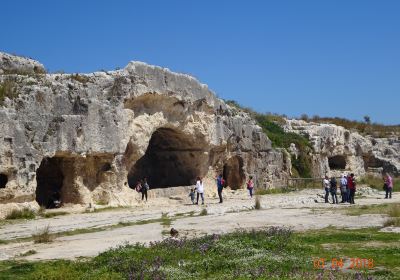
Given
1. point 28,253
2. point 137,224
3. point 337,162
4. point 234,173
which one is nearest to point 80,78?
point 137,224

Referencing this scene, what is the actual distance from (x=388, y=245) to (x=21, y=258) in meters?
6.95

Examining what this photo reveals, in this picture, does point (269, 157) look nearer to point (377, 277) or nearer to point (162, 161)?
point (162, 161)

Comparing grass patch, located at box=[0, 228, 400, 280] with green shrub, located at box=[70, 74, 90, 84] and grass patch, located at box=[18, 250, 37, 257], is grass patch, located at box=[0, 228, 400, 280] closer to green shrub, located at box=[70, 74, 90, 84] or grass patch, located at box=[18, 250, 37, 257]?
grass patch, located at box=[18, 250, 37, 257]

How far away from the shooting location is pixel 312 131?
122 ft

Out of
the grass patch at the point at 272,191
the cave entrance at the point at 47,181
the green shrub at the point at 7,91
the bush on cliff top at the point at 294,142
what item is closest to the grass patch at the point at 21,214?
the green shrub at the point at 7,91

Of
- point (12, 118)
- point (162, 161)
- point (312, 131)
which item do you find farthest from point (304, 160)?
point (12, 118)

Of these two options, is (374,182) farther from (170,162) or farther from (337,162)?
(170,162)

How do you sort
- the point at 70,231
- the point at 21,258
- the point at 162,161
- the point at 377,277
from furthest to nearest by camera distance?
the point at 162,161 → the point at 70,231 → the point at 21,258 → the point at 377,277

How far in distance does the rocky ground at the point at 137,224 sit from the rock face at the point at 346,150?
1662cm

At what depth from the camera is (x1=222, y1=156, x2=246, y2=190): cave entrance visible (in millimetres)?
29348

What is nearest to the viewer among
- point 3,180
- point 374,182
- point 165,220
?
point 165,220

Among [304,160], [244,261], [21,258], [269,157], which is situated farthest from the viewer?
[304,160]

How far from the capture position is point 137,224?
15406 millimetres

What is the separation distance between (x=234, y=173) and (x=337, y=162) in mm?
14554
